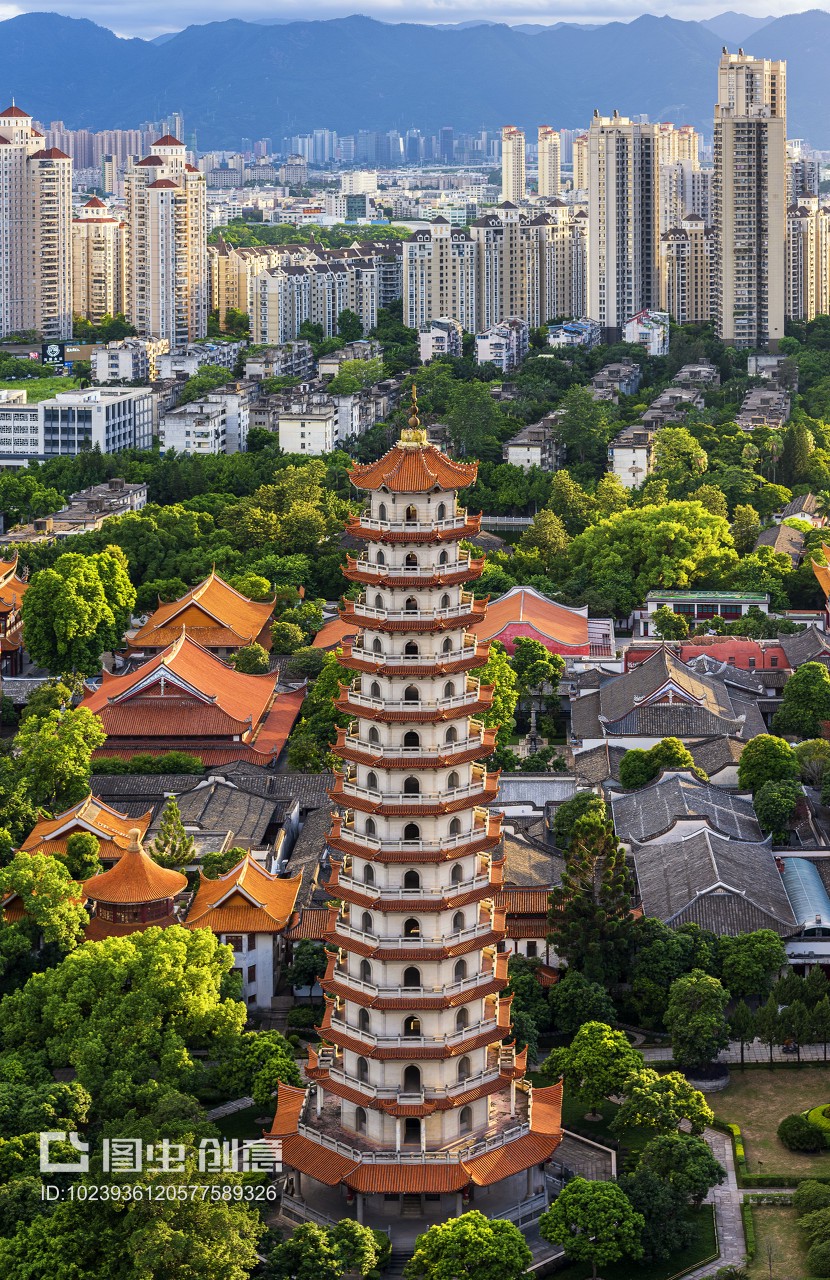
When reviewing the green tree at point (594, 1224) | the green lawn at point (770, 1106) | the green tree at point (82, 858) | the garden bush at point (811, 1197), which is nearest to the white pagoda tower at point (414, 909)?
the green tree at point (594, 1224)

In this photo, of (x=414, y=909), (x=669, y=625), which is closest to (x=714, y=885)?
(x=414, y=909)

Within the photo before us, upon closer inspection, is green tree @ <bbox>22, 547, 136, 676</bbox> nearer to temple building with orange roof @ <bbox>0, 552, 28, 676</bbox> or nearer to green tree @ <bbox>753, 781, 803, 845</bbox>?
temple building with orange roof @ <bbox>0, 552, 28, 676</bbox>

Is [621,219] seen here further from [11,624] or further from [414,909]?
[414,909]

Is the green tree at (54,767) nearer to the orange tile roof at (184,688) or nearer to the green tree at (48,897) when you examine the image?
the orange tile roof at (184,688)

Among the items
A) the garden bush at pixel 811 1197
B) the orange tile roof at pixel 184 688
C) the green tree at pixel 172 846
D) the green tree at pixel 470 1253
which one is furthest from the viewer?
the orange tile roof at pixel 184 688

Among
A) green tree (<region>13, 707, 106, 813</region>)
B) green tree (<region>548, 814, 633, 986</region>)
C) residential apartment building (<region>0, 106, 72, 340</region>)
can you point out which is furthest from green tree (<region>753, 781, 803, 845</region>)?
residential apartment building (<region>0, 106, 72, 340</region>)
